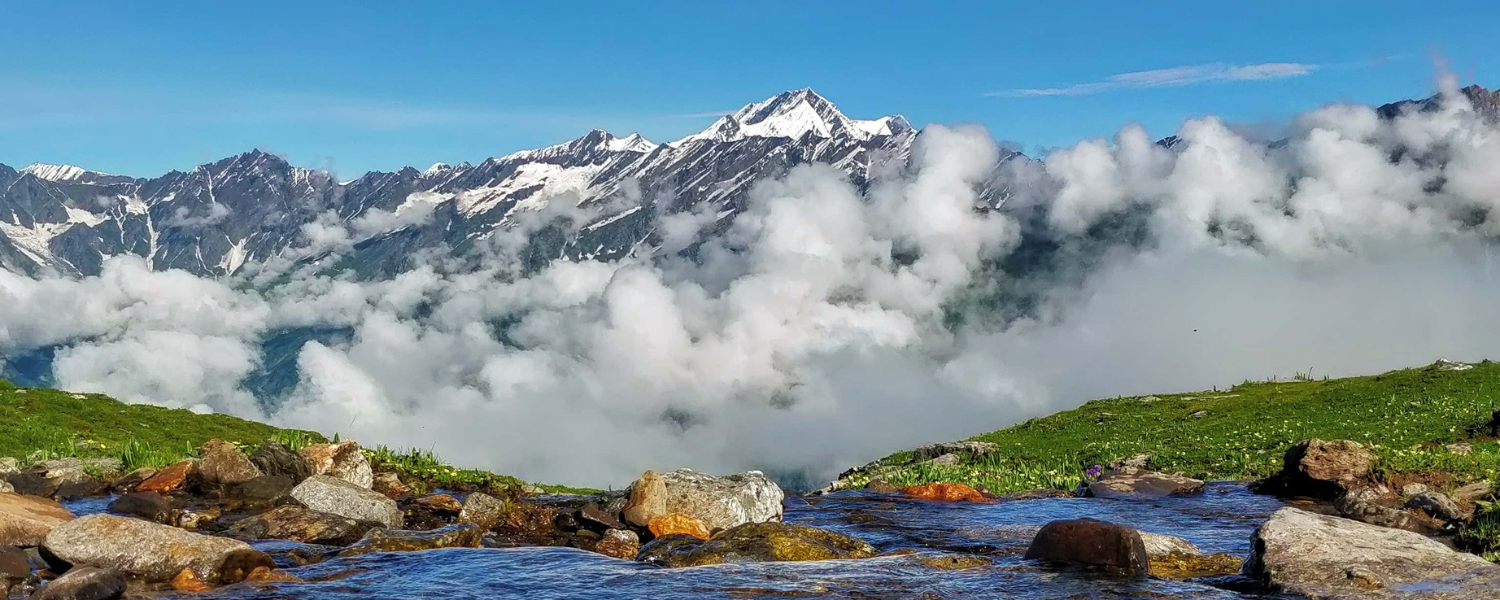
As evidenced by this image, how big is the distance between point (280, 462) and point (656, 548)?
14752 mm

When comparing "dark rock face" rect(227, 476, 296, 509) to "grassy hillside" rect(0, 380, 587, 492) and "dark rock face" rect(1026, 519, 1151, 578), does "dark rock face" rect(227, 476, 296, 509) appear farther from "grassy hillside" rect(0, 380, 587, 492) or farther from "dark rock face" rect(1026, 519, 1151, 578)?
"dark rock face" rect(1026, 519, 1151, 578)

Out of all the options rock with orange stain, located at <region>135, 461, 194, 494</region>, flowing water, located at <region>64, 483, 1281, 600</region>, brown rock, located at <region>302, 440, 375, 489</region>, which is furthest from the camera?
brown rock, located at <region>302, 440, 375, 489</region>

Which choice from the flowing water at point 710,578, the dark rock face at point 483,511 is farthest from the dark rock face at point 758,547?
the dark rock face at point 483,511

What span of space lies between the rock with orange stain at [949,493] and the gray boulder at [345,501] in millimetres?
19543

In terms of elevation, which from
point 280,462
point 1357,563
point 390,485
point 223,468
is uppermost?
point 280,462

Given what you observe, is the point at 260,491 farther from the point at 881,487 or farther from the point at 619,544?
the point at 881,487

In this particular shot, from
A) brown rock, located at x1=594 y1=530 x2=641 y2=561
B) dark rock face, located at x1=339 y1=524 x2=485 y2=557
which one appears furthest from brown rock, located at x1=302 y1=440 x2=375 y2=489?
brown rock, located at x1=594 y1=530 x2=641 y2=561

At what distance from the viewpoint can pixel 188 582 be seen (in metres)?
17.8

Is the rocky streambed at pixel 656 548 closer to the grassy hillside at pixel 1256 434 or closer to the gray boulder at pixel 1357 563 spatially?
the gray boulder at pixel 1357 563

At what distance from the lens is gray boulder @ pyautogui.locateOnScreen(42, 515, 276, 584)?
1817cm

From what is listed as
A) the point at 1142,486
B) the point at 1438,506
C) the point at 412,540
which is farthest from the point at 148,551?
the point at 1142,486

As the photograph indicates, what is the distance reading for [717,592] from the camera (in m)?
17.3

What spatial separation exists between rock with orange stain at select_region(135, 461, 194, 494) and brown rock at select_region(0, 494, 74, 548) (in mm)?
7163

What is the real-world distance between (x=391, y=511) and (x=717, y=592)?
12.6 meters
